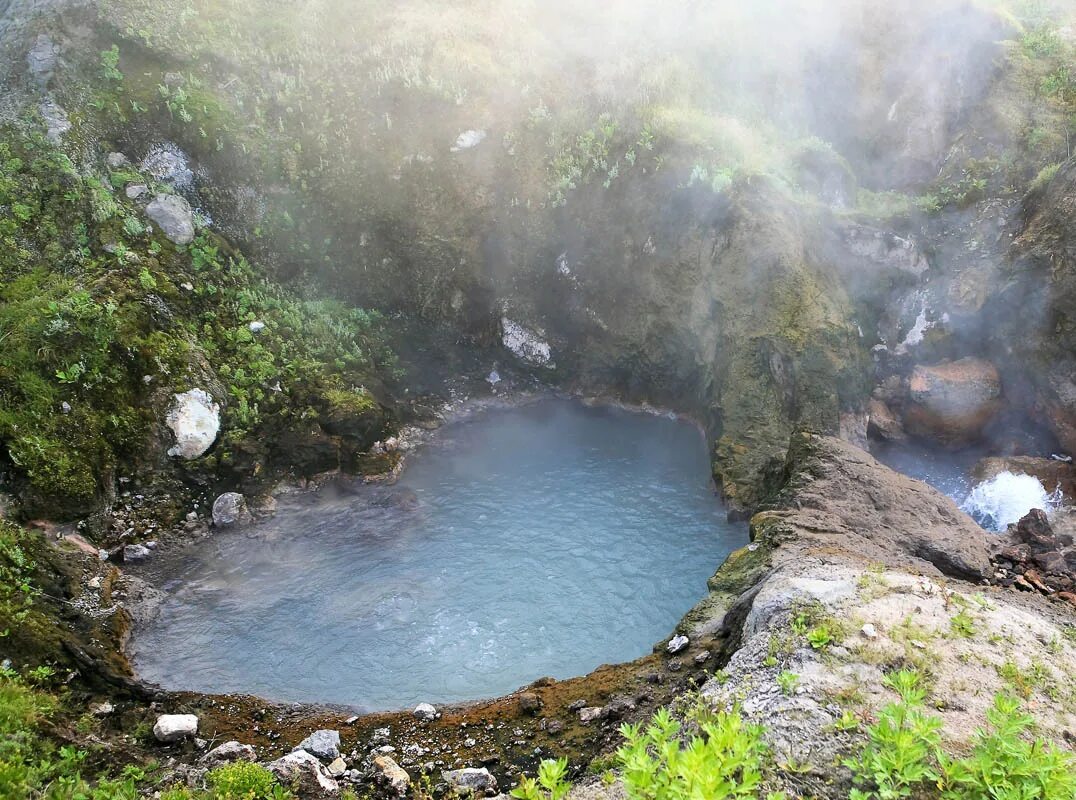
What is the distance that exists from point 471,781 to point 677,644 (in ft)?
16.0

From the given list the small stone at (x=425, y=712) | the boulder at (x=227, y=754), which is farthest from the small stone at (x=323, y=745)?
the small stone at (x=425, y=712)

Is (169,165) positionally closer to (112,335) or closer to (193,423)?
(112,335)

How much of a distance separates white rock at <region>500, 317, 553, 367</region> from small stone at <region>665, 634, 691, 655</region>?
18067 mm

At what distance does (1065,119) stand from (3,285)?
38.8 metres

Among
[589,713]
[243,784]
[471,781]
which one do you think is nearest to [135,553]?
[243,784]

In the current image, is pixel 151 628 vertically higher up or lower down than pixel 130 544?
lower down

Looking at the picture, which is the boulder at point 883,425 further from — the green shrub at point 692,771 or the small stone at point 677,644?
the green shrub at point 692,771

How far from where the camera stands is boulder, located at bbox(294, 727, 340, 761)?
1205cm

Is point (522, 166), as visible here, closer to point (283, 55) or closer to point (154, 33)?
point (283, 55)

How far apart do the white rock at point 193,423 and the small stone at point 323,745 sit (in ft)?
38.7

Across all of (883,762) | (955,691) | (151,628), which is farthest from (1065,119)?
(151,628)

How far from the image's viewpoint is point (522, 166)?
95.0 ft

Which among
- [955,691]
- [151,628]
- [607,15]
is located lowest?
[151,628]

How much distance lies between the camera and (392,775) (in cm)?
1119
